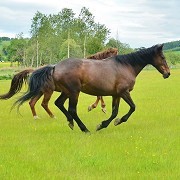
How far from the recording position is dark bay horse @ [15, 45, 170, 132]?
1012cm

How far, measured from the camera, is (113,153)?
7.84 meters

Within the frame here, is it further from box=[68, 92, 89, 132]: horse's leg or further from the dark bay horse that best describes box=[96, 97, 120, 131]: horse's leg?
box=[68, 92, 89, 132]: horse's leg

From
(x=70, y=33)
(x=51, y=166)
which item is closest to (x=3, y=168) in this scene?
(x=51, y=166)

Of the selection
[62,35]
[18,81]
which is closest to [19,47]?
[62,35]

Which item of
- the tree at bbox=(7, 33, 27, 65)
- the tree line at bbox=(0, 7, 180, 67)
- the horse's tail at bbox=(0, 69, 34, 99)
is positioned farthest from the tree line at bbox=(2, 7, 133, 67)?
the horse's tail at bbox=(0, 69, 34, 99)

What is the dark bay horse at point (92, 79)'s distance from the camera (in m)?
10.1

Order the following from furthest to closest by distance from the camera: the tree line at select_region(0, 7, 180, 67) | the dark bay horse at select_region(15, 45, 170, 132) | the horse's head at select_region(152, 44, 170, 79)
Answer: the tree line at select_region(0, 7, 180, 67)
the horse's head at select_region(152, 44, 170, 79)
the dark bay horse at select_region(15, 45, 170, 132)

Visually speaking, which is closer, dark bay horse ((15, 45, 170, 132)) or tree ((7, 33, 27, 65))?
dark bay horse ((15, 45, 170, 132))

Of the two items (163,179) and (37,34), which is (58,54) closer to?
(37,34)

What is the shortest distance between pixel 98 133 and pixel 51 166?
3.43m

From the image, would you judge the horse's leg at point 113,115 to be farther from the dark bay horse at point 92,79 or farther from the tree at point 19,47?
the tree at point 19,47

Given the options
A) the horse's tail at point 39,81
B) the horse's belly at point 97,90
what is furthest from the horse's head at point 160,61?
the horse's tail at point 39,81

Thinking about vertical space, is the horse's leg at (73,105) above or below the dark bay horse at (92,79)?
below

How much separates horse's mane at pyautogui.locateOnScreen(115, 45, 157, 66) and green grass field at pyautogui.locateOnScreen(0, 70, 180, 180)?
185 centimetres
